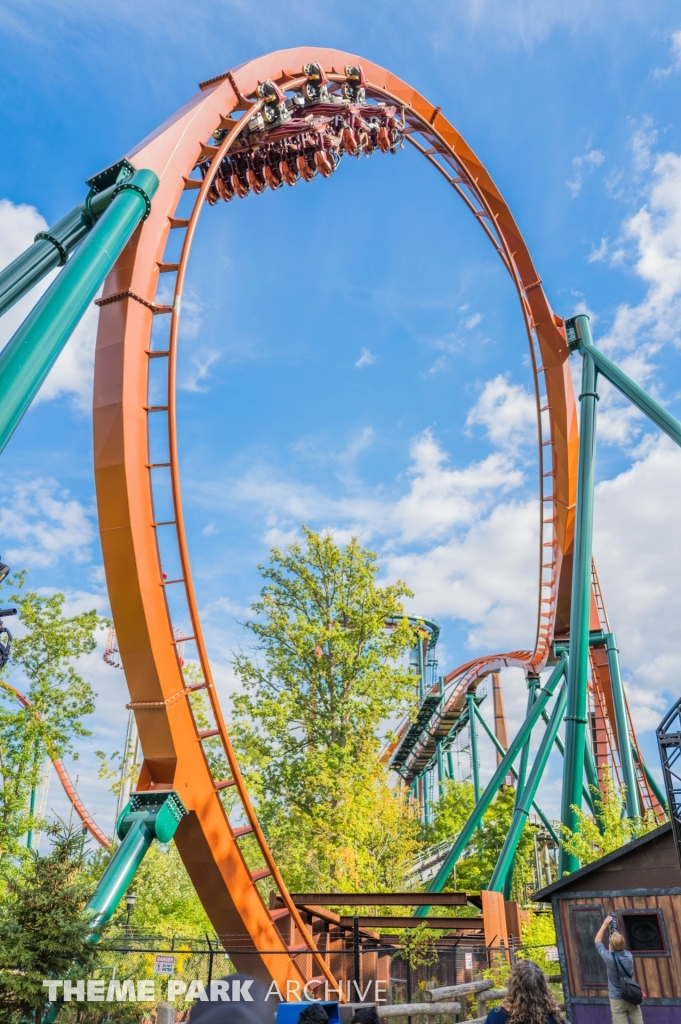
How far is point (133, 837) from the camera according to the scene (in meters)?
6.71

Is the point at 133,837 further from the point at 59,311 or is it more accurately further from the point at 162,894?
the point at 162,894

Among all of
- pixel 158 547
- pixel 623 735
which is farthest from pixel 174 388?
pixel 623 735

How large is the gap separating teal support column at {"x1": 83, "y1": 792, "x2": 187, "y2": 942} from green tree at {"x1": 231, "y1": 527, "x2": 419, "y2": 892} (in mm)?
9344

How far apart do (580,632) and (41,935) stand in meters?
8.56

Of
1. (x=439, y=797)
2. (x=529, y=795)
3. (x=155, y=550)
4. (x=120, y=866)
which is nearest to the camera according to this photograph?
(x=120, y=866)

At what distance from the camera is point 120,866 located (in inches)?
249

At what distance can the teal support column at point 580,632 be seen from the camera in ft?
36.7

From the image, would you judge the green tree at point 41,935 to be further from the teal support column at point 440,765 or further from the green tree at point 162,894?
the teal support column at point 440,765

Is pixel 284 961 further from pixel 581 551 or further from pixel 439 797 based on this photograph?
pixel 439 797

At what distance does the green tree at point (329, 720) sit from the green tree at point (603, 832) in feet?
18.0

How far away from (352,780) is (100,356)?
39.6 feet

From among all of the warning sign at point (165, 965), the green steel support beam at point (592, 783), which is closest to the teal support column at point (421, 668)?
the green steel support beam at point (592, 783)

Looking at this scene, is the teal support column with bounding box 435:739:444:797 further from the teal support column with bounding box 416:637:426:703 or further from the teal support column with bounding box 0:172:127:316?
the teal support column with bounding box 0:172:127:316

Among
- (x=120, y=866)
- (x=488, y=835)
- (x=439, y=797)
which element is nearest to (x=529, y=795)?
(x=120, y=866)
